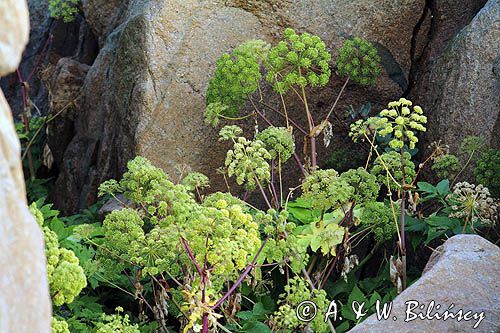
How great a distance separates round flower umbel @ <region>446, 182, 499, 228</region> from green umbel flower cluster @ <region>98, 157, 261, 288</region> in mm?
1126

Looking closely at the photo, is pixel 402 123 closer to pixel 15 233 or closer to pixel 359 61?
pixel 359 61

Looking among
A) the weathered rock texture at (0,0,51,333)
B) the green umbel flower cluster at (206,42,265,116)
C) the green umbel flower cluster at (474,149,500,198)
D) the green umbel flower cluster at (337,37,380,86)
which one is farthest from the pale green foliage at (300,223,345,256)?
the weathered rock texture at (0,0,51,333)

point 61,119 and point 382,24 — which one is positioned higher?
point 382,24

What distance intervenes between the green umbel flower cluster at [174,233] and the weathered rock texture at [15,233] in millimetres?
1711

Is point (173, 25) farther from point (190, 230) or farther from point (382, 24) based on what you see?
point (190, 230)

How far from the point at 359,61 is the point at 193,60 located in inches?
45.6

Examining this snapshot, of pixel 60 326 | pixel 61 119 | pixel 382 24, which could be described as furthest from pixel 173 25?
pixel 60 326

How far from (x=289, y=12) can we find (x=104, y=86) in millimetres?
1583

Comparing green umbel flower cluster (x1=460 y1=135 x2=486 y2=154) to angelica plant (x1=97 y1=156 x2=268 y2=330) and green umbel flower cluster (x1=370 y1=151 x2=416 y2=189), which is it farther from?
angelica plant (x1=97 y1=156 x2=268 y2=330)

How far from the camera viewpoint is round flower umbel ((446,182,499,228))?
432 centimetres

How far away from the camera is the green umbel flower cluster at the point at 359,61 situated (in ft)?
17.1

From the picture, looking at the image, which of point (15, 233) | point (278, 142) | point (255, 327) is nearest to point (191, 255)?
point (255, 327)

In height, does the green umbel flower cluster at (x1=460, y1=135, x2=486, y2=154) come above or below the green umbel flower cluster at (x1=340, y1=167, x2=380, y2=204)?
above

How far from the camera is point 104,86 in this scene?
6500 millimetres
